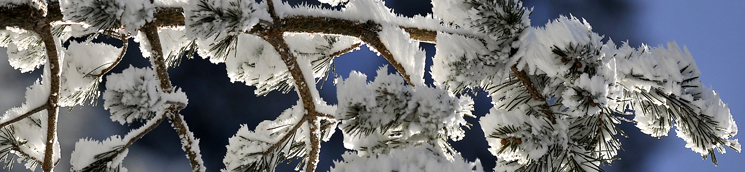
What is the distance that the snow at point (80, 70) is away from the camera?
0.57 metres

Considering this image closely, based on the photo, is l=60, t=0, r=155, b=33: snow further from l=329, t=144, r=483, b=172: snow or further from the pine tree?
l=329, t=144, r=483, b=172: snow

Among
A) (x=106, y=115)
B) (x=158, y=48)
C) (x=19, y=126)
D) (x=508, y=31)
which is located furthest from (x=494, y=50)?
(x=106, y=115)

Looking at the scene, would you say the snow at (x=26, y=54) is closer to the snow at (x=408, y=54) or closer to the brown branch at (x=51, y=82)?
the brown branch at (x=51, y=82)

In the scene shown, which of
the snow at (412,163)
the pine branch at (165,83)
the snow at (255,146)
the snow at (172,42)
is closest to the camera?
the snow at (412,163)

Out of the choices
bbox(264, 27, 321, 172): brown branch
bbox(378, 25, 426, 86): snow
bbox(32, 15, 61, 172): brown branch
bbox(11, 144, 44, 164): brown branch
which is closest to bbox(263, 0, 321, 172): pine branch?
bbox(264, 27, 321, 172): brown branch

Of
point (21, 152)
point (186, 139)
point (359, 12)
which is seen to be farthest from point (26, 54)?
point (359, 12)

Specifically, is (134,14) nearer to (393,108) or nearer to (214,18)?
(214,18)

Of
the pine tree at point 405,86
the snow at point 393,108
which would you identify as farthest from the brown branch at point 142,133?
the snow at point 393,108

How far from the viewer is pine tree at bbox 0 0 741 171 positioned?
0.41m

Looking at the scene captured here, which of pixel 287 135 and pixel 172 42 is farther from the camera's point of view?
pixel 172 42

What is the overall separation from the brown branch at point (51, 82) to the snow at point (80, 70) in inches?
3.0

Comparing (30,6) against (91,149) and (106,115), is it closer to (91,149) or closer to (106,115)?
(91,149)

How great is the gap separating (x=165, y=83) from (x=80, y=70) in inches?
6.9

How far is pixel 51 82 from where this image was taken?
484 mm
